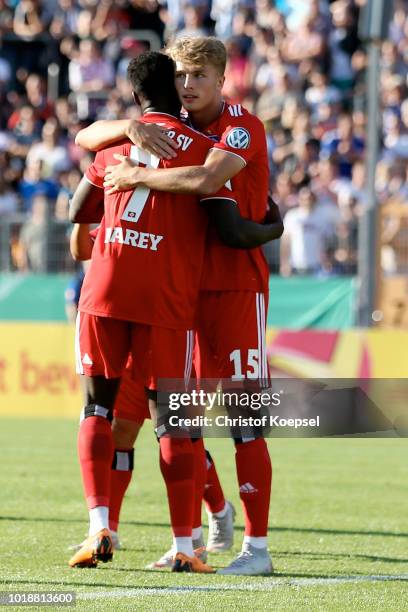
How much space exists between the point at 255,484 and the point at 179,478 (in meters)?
0.44

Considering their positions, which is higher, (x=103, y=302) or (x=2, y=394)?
(x=103, y=302)

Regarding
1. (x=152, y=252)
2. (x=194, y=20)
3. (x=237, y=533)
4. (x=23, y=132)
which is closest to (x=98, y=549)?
(x=152, y=252)

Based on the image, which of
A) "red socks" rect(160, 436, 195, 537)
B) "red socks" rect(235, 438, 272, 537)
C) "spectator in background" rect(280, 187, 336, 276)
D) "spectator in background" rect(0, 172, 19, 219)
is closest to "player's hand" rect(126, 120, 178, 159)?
"red socks" rect(160, 436, 195, 537)

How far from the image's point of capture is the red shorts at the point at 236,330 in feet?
21.3

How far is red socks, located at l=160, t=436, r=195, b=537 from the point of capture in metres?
6.19

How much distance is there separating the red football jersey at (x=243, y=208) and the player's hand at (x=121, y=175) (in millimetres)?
420

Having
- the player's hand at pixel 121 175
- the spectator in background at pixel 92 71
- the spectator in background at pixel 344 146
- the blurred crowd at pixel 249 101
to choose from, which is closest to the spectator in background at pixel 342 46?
the blurred crowd at pixel 249 101

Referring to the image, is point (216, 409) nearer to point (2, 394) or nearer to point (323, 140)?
point (2, 394)

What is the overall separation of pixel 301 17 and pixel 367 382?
1719 centimetres

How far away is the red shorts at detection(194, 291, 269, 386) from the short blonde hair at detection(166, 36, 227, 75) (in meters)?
1.08

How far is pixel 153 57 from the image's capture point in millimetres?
6230

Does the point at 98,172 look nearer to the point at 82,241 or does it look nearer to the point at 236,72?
the point at 82,241

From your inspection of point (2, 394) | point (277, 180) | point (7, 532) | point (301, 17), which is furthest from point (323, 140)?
point (7, 532)

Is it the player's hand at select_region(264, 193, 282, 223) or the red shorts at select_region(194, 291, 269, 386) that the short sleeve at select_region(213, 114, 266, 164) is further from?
the red shorts at select_region(194, 291, 269, 386)
